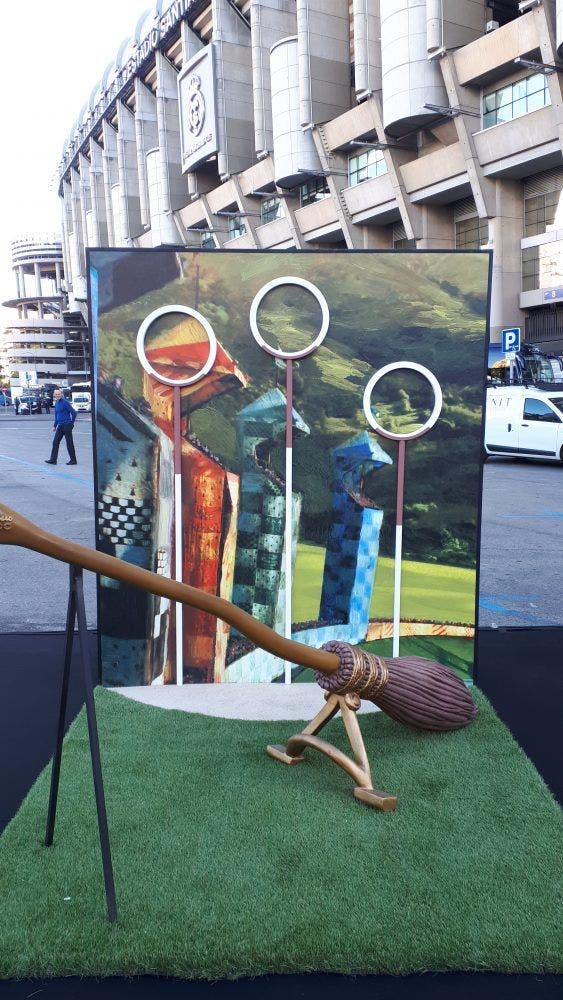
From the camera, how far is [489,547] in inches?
322

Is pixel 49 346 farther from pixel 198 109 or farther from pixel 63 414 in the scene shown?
pixel 63 414

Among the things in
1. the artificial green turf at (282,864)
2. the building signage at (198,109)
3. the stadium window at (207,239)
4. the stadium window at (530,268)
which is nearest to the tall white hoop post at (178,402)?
the artificial green turf at (282,864)

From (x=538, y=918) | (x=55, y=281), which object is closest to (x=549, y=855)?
(x=538, y=918)

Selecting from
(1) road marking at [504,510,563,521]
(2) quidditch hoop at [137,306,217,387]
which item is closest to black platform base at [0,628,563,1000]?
(2) quidditch hoop at [137,306,217,387]

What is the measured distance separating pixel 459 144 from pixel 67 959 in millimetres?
32109

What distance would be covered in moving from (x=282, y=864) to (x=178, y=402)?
7.77 ft

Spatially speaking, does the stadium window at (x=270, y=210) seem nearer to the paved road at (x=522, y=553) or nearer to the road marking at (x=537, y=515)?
the paved road at (x=522, y=553)

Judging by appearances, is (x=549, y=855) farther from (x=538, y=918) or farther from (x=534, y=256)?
(x=534, y=256)

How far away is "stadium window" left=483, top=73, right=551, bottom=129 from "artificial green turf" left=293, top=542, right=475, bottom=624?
89.2 feet

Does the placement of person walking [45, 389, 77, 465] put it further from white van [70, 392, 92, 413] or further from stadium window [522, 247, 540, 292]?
white van [70, 392, 92, 413]

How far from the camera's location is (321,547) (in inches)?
169

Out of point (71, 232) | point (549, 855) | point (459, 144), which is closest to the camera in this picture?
point (549, 855)

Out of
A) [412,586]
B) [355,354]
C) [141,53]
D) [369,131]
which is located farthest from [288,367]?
[141,53]

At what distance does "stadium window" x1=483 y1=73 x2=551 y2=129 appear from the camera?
88.9 ft
